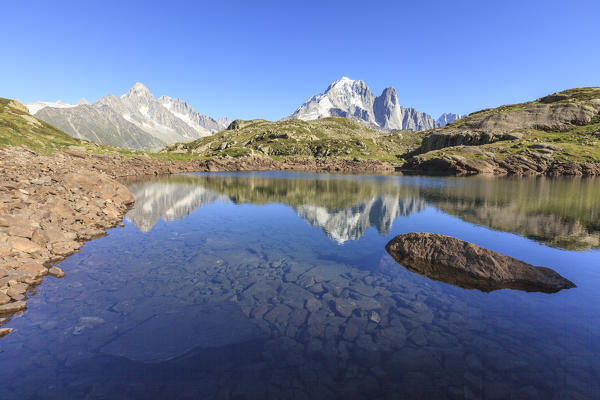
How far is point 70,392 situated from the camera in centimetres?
772

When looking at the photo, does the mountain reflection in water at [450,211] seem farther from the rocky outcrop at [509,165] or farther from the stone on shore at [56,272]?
the rocky outcrop at [509,165]

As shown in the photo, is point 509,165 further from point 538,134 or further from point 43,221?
point 43,221

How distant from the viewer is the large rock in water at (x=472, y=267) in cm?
1477

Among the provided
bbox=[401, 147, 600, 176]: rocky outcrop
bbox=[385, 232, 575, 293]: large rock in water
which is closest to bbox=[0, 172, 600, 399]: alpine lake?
bbox=[385, 232, 575, 293]: large rock in water

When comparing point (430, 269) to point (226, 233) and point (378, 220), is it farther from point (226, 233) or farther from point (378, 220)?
point (226, 233)

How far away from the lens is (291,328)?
1093 cm

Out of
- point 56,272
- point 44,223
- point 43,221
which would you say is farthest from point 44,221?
point 56,272

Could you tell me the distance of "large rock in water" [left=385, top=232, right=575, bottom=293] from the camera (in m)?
14.8

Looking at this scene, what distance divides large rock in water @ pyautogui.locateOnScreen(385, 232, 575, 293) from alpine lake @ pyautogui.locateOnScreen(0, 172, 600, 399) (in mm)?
782

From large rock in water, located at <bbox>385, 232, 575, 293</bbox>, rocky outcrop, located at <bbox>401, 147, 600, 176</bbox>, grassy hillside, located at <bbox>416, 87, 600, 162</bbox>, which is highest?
grassy hillside, located at <bbox>416, 87, 600, 162</bbox>

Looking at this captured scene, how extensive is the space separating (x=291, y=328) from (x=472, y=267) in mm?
12294

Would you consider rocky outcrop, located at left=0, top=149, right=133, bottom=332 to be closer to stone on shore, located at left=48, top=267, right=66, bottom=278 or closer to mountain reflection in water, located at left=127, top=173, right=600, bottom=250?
stone on shore, located at left=48, top=267, right=66, bottom=278

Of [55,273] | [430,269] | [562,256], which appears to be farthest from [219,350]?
[562,256]

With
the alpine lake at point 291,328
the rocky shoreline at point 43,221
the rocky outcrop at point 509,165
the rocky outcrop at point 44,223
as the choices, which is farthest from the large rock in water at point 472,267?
the rocky outcrop at point 509,165
